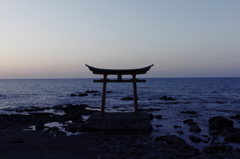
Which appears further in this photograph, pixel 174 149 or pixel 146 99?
pixel 146 99

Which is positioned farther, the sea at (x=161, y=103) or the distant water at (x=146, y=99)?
the distant water at (x=146, y=99)

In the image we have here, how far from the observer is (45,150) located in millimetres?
9383

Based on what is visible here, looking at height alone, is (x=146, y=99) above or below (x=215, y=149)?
below

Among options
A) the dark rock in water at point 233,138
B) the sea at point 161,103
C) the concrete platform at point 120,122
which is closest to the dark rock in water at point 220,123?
the sea at point 161,103

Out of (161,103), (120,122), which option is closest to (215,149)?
(120,122)

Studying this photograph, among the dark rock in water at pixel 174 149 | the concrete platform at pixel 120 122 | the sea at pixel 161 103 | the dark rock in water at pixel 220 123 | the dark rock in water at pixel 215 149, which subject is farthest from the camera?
the sea at pixel 161 103

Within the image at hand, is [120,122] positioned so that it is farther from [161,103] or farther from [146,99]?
[146,99]

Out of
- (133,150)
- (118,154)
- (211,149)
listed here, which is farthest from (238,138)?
(118,154)

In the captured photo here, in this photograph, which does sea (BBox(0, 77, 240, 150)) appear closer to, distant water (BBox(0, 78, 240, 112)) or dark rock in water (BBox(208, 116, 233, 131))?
distant water (BBox(0, 78, 240, 112))

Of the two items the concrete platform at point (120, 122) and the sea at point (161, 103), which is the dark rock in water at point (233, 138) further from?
the concrete platform at point (120, 122)

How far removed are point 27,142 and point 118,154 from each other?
5.18 metres

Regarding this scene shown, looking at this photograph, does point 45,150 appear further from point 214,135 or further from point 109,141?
point 214,135

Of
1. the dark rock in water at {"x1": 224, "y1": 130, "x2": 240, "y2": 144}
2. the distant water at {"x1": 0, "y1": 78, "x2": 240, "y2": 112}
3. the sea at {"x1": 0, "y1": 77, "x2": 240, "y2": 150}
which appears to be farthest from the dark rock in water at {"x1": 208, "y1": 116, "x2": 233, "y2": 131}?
the distant water at {"x1": 0, "y1": 78, "x2": 240, "y2": 112}

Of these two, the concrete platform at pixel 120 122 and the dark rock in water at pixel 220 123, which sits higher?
the concrete platform at pixel 120 122
